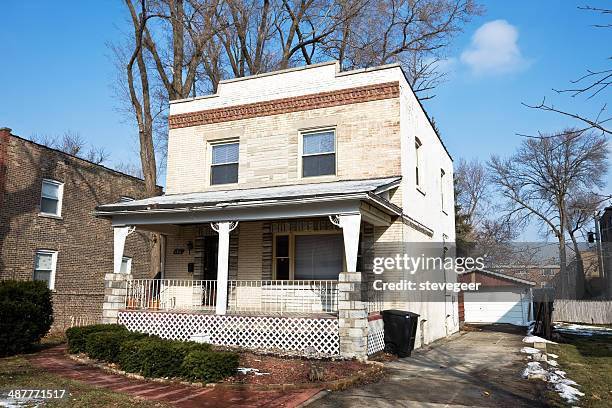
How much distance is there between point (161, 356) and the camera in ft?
30.2

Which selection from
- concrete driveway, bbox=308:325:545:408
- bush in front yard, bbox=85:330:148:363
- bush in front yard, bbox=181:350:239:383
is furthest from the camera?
bush in front yard, bbox=85:330:148:363

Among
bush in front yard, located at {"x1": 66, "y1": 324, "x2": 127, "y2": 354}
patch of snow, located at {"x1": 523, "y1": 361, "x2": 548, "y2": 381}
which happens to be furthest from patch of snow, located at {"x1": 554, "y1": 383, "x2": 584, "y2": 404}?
bush in front yard, located at {"x1": 66, "y1": 324, "x2": 127, "y2": 354}

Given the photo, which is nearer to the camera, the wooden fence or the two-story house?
the two-story house

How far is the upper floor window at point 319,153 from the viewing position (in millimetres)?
14125

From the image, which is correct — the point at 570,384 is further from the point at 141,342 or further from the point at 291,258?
the point at 141,342

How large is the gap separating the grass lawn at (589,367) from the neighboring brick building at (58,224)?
1675 cm

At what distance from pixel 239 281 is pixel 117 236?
3459mm

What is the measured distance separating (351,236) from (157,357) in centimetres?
453

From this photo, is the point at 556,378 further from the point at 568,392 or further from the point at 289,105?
the point at 289,105

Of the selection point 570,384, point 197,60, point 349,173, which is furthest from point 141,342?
point 197,60

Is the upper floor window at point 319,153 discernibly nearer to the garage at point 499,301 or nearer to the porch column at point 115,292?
the porch column at point 115,292

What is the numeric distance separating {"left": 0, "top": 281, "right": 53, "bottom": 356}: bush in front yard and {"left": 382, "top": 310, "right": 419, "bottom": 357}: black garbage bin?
815 cm

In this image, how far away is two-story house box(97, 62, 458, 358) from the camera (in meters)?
11.4
